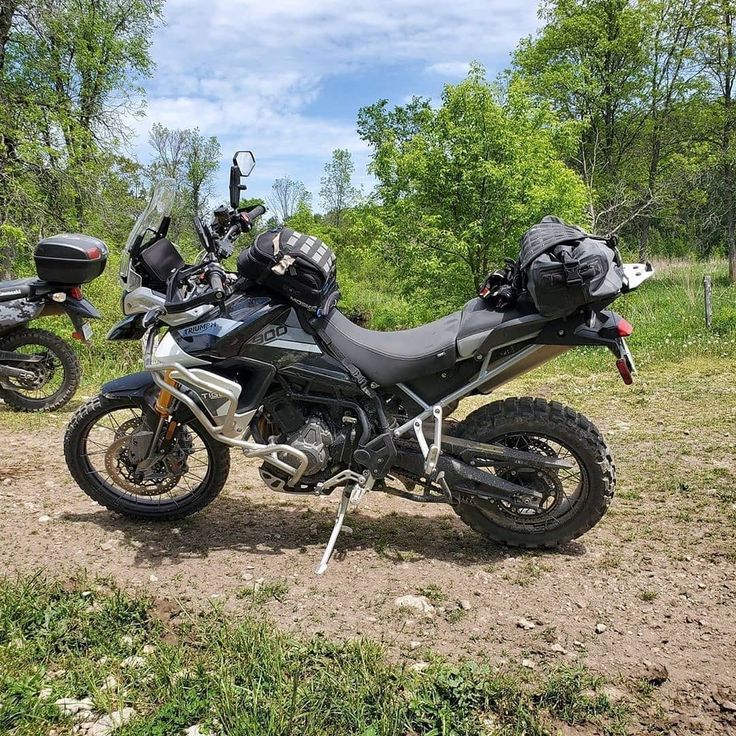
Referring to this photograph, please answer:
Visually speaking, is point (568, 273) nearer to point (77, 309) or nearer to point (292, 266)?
point (292, 266)

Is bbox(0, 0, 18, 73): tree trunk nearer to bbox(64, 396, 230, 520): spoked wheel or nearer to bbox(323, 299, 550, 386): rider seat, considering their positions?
bbox(64, 396, 230, 520): spoked wheel

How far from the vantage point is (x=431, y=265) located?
1105cm

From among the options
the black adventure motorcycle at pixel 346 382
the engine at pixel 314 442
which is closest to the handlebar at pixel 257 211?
the black adventure motorcycle at pixel 346 382

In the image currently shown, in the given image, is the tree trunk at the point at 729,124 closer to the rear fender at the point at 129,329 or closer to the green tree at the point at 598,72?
the green tree at the point at 598,72

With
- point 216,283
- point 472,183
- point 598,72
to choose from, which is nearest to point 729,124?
point 598,72

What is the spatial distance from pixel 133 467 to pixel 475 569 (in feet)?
6.57

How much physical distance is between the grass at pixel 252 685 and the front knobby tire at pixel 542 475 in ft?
3.15

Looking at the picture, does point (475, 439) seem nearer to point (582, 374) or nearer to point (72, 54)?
point (582, 374)

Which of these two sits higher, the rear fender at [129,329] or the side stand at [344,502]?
the rear fender at [129,329]

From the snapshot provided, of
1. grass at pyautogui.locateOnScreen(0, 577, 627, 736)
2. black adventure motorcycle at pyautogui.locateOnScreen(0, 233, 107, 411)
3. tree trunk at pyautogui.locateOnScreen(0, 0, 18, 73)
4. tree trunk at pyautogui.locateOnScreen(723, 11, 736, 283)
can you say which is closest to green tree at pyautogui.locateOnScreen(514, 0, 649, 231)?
tree trunk at pyautogui.locateOnScreen(723, 11, 736, 283)

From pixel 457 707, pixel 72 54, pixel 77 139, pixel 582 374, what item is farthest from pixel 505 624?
pixel 72 54

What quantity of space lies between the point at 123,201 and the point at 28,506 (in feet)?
43.7

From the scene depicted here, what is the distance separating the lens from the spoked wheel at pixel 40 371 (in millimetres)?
6477

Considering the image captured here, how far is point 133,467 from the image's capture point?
12.3 feet
